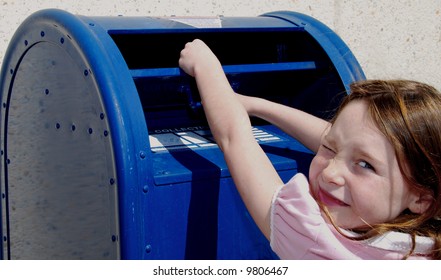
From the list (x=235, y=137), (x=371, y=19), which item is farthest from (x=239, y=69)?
(x=371, y=19)

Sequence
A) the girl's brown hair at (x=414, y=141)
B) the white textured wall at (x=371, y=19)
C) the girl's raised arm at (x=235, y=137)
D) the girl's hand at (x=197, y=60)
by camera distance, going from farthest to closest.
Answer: the white textured wall at (x=371, y=19) → the girl's hand at (x=197, y=60) → the girl's raised arm at (x=235, y=137) → the girl's brown hair at (x=414, y=141)

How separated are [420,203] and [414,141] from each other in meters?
0.14

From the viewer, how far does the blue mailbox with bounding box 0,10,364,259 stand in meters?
1.40

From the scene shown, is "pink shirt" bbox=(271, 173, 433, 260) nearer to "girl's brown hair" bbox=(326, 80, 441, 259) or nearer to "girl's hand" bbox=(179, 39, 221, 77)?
"girl's brown hair" bbox=(326, 80, 441, 259)

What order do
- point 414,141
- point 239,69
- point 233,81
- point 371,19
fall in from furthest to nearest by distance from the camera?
point 371,19 → point 233,81 → point 239,69 → point 414,141

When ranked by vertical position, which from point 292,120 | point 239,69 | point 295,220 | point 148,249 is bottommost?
point 148,249

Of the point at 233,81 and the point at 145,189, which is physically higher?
the point at 233,81

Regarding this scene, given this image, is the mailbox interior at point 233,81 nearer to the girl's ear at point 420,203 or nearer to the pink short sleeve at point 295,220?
the pink short sleeve at point 295,220

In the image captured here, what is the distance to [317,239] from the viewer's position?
121cm

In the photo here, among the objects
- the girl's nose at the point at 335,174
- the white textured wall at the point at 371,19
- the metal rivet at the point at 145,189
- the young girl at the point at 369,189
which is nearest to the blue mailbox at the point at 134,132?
the metal rivet at the point at 145,189

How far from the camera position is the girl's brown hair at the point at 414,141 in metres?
1.19

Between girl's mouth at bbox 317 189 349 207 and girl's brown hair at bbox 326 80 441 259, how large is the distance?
3.1 inches

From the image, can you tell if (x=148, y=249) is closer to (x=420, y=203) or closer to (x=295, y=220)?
(x=295, y=220)

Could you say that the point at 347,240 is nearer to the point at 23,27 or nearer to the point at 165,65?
the point at 165,65
